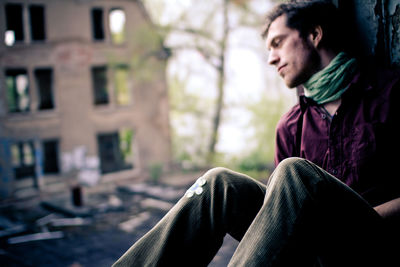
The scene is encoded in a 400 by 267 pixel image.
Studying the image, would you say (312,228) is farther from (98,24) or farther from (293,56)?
(98,24)

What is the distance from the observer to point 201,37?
625 inches

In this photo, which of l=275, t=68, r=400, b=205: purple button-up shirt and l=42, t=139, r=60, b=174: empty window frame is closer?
l=275, t=68, r=400, b=205: purple button-up shirt

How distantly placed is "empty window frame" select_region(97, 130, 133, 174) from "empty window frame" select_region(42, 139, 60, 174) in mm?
1719

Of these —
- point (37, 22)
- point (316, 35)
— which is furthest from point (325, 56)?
point (37, 22)

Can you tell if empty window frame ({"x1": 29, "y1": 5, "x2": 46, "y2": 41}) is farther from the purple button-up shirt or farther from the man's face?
the purple button-up shirt

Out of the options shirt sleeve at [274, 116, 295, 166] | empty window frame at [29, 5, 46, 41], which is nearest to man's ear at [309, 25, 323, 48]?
shirt sleeve at [274, 116, 295, 166]

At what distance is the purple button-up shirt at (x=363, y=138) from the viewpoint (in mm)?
1341

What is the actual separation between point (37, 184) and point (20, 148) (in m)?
1.46

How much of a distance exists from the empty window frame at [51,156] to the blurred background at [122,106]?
39mm

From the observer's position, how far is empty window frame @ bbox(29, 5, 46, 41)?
527 inches

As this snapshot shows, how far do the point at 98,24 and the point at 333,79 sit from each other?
14.8 metres

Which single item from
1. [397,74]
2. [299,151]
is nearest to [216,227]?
[299,151]

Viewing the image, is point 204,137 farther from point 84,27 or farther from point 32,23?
point 32,23

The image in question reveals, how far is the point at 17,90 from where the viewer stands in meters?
13.2
